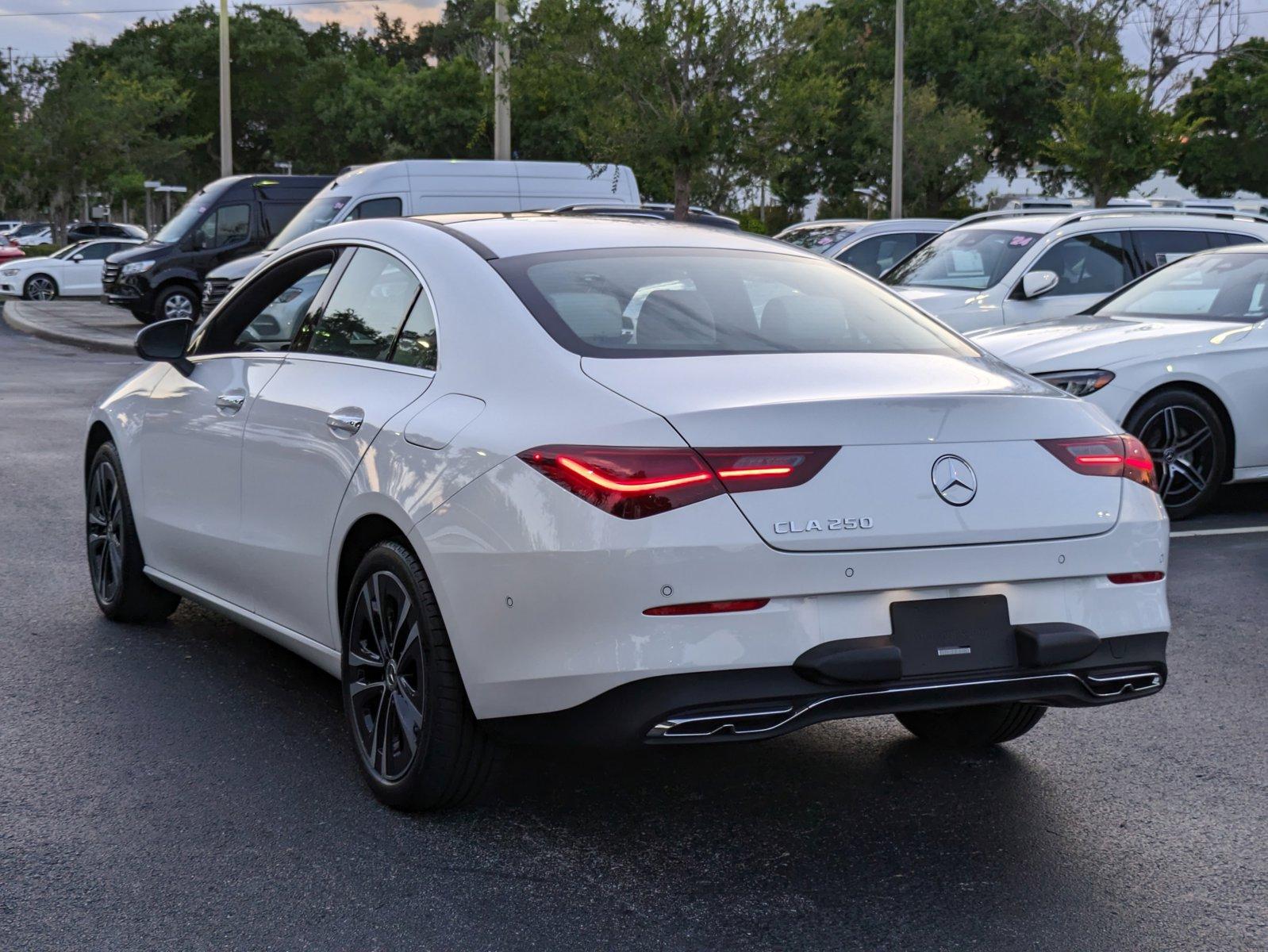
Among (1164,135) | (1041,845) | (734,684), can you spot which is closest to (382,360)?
(734,684)

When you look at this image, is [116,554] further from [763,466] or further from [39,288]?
[39,288]

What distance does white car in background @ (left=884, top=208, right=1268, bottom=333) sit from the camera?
12664 mm

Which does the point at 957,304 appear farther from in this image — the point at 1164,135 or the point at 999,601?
the point at 1164,135

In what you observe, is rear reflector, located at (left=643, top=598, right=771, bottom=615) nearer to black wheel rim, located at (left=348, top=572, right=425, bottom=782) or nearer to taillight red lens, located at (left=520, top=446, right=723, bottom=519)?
taillight red lens, located at (left=520, top=446, right=723, bottom=519)

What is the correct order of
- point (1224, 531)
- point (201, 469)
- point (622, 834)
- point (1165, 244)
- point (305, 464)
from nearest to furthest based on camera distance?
point (622, 834), point (305, 464), point (201, 469), point (1224, 531), point (1165, 244)

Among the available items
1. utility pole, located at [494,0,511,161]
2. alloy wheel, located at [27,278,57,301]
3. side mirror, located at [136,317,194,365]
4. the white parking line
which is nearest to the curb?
utility pole, located at [494,0,511,161]

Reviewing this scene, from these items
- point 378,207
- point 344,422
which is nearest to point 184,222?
point 378,207

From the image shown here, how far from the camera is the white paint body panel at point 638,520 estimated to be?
359 cm

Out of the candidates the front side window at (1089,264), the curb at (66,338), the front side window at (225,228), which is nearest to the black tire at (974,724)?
the front side window at (1089,264)

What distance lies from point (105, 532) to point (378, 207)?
1430 cm

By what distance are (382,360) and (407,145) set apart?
60.4 m

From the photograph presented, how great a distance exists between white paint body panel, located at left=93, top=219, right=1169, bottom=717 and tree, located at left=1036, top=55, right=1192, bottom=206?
27.7 metres

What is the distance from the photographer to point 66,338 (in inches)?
954

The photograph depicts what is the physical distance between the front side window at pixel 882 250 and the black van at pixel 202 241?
10.3 m
